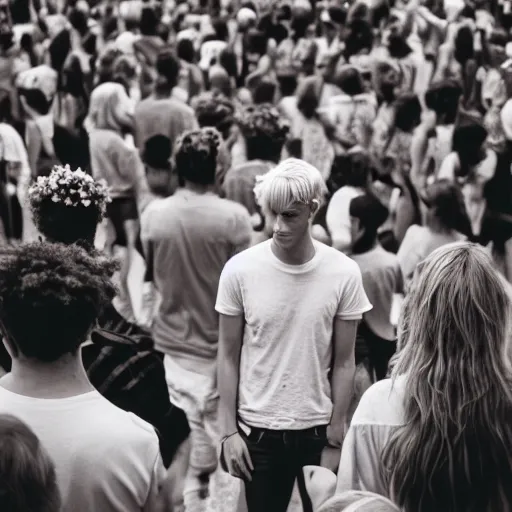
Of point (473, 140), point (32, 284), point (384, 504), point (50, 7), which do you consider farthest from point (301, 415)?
point (50, 7)

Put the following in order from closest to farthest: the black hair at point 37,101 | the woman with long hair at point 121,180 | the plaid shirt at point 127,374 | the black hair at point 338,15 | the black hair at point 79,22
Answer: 1. the plaid shirt at point 127,374
2. the woman with long hair at point 121,180
3. the black hair at point 37,101
4. the black hair at point 79,22
5. the black hair at point 338,15

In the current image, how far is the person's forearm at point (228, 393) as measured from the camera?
4.11 metres

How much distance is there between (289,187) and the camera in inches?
157

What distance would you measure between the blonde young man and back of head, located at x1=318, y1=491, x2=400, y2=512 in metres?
1.97

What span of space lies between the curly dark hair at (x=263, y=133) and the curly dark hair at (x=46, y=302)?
407 cm

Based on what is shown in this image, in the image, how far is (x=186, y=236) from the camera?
5.41 meters

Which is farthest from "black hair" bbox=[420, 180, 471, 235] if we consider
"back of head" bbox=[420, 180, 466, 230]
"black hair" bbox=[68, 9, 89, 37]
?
"black hair" bbox=[68, 9, 89, 37]

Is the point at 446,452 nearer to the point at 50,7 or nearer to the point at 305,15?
the point at 305,15

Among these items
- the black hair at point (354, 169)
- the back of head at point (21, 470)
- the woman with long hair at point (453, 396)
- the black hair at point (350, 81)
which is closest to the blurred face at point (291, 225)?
the woman with long hair at point (453, 396)

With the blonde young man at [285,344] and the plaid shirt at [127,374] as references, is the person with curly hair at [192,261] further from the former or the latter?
the plaid shirt at [127,374]

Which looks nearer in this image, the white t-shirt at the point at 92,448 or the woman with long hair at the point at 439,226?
the white t-shirt at the point at 92,448

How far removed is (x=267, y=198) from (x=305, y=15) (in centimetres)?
1031

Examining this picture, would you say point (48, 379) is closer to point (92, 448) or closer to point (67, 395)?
point (67, 395)

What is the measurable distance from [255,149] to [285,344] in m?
2.91
